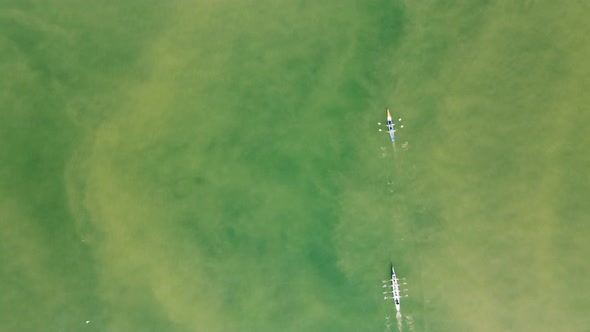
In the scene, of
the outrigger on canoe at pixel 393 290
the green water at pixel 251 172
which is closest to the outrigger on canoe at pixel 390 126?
the green water at pixel 251 172

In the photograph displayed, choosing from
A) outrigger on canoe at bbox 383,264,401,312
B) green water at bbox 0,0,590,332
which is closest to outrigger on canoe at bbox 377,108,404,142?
green water at bbox 0,0,590,332

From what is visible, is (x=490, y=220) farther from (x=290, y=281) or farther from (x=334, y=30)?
(x=334, y=30)

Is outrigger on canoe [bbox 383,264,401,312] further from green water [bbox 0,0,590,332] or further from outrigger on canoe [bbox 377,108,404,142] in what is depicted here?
outrigger on canoe [bbox 377,108,404,142]

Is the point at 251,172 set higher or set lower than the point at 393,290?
higher

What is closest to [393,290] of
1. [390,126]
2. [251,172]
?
[390,126]

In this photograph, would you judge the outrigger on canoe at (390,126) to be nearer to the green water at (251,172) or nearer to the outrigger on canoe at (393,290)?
the green water at (251,172)

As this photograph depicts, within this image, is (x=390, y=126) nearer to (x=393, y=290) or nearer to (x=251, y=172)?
(x=251, y=172)

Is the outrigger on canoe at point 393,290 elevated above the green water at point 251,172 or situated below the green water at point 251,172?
below

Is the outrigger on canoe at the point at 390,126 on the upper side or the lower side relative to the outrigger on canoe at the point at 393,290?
upper
